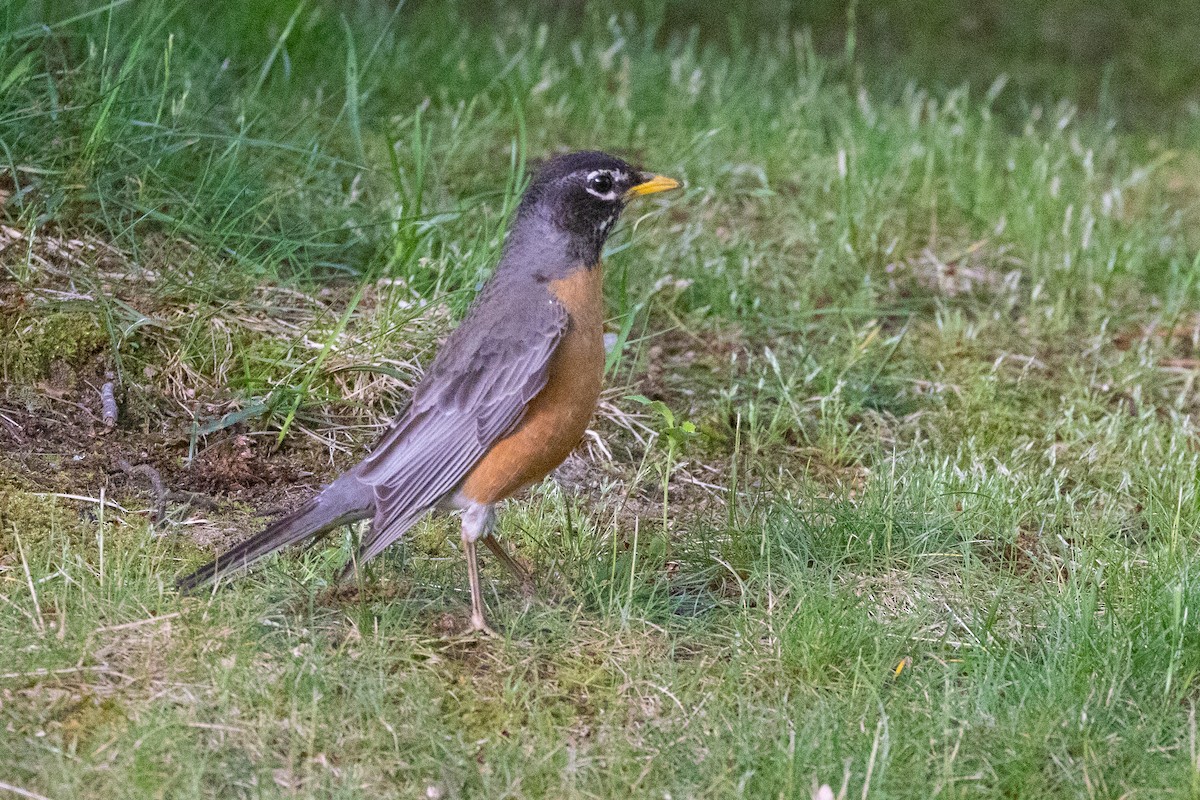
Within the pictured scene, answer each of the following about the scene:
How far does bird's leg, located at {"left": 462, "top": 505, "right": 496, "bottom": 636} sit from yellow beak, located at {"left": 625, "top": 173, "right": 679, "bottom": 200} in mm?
1098

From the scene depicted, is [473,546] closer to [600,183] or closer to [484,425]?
[484,425]

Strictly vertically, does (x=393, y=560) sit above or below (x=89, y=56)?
below

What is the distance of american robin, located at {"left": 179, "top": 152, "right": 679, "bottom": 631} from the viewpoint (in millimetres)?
4023

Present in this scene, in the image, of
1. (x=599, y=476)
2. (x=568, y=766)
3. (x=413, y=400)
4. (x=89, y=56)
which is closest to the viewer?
(x=568, y=766)

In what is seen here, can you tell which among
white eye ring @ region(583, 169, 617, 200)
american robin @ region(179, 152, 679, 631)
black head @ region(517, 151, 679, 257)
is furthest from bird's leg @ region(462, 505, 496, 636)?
white eye ring @ region(583, 169, 617, 200)

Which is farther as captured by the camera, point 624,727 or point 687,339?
point 687,339

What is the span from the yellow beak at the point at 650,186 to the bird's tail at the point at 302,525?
1.25 meters

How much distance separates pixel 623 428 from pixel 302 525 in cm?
166

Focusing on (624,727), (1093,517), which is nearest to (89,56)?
(624,727)

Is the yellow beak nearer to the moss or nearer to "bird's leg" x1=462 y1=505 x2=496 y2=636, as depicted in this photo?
"bird's leg" x1=462 y1=505 x2=496 y2=636

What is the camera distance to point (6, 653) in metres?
3.60

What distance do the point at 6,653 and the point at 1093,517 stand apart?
3291 millimetres

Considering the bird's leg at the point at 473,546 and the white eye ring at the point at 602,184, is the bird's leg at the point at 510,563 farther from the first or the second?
the white eye ring at the point at 602,184

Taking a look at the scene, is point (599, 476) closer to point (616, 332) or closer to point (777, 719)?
point (616, 332)
